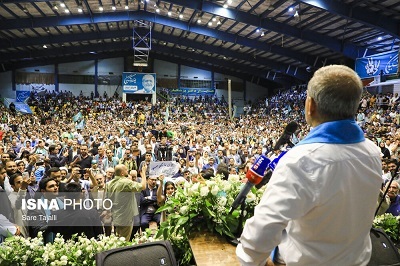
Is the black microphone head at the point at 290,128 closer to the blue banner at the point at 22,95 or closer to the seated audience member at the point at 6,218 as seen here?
the seated audience member at the point at 6,218

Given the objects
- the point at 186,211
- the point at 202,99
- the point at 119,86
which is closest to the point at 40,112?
the point at 119,86

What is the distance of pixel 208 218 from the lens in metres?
2.15

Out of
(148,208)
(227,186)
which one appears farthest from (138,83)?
(227,186)

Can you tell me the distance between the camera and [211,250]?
1951 mm

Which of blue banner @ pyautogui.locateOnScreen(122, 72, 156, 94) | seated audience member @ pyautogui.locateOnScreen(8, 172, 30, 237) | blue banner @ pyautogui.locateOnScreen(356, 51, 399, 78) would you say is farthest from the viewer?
blue banner @ pyautogui.locateOnScreen(122, 72, 156, 94)

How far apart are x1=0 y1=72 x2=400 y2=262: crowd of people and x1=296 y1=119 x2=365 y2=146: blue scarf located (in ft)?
1.54

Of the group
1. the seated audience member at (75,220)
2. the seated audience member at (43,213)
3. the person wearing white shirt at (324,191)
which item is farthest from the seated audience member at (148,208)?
the person wearing white shirt at (324,191)

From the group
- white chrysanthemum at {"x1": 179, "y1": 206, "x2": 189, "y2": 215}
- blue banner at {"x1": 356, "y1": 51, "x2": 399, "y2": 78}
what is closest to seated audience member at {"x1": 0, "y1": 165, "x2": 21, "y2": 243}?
white chrysanthemum at {"x1": 179, "y1": 206, "x2": 189, "y2": 215}

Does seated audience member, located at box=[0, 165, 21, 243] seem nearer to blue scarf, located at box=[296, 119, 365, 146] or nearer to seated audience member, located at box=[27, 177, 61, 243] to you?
seated audience member, located at box=[27, 177, 61, 243]

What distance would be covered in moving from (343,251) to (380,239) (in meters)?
1.60

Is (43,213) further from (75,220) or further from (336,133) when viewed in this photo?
(336,133)

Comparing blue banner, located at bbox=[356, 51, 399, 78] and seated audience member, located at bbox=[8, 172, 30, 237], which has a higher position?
blue banner, located at bbox=[356, 51, 399, 78]

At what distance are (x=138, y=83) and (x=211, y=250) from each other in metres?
24.0

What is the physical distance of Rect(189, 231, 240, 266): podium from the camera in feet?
5.85
